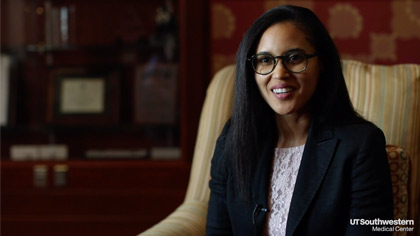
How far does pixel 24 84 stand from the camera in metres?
2.62

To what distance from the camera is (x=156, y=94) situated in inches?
99.8

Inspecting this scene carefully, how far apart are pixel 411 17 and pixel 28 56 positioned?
1.97 meters

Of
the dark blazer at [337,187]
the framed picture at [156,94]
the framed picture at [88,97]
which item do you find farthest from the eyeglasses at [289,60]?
the framed picture at [88,97]

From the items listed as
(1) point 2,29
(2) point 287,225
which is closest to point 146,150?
(1) point 2,29

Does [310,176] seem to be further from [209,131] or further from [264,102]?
[209,131]

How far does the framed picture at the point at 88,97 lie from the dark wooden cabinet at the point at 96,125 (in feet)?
0.08

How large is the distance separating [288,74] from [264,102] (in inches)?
6.6

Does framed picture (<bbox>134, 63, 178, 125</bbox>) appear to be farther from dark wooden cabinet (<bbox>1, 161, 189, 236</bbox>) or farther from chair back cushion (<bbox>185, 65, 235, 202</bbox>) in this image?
chair back cushion (<bbox>185, 65, 235, 202</bbox>)

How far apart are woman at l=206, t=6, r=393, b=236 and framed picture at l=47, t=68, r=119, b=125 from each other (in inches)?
53.6

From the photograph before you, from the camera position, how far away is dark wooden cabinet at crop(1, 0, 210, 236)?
2.40 m

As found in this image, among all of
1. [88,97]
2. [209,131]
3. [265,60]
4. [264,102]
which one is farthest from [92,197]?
[265,60]

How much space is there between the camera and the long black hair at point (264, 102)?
1.18 metres

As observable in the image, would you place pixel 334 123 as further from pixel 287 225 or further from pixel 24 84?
pixel 24 84

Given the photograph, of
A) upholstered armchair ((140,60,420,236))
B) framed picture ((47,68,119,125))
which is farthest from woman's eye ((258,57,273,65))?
framed picture ((47,68,119,125))
